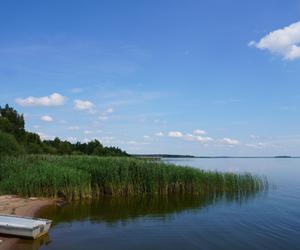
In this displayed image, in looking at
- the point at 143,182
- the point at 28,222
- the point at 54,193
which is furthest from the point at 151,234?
the point at 143,182

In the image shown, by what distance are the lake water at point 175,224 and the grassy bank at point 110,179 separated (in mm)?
1486

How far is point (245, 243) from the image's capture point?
1427 centimetres

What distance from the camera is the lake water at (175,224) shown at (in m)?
14.2

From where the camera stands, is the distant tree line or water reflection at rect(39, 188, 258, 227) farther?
the distant tree line

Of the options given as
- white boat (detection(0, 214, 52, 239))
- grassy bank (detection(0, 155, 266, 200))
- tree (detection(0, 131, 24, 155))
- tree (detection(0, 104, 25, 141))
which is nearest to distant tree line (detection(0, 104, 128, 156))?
tree (detection(0, 104, 25, 141))

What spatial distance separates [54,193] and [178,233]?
998 centimetres

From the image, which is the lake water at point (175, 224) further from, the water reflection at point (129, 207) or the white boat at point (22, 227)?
the white boat at point (22, 227)

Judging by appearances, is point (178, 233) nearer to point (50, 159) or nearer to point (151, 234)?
point (151, 234)

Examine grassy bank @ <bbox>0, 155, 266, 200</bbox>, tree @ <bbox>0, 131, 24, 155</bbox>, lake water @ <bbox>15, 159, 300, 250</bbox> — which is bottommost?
lake water @ <bbox>15, 159, 300, 250</bbox>

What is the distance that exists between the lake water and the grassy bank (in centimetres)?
149

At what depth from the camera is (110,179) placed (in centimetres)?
2670

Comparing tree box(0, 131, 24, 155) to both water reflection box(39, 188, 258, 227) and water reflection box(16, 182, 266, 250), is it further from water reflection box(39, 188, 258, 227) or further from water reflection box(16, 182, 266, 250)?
water reflection box(39, 188, 258, 227)

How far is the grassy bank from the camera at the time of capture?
23.6 meters

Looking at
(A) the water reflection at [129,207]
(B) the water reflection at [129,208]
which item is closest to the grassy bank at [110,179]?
(B) the water reflection at [129,208]
